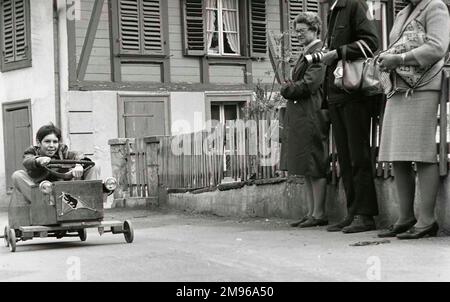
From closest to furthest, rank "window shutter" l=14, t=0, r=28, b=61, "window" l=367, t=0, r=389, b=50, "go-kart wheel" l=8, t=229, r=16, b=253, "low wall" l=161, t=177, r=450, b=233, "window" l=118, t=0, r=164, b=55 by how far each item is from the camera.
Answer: "go-kart wheel" l=8, t=229, r=16, b=253 < "low wall" l=161, t=177, r=450, b=233 < "window" l=118, t=0, r=164, b=55 < "window shutter" l=14, t=0, r=28, b=61 < "window" l=367, t=0, r=389, b=50

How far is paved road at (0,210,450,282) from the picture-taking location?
554 cm

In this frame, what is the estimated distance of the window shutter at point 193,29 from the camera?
1952 centimetres

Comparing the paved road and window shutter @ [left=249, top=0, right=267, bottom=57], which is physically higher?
window shutter @ [left=249, top=0, right=267, bottom=57]

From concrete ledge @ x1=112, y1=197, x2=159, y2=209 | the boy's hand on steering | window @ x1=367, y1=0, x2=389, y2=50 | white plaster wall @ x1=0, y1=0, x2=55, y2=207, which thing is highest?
window @ x1=367, y1=0, x2=389, y2=50

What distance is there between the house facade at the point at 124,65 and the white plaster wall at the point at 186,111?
0.07 feet

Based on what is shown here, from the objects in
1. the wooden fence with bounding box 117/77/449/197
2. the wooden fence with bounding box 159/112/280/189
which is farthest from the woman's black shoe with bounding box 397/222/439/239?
the wooden fence with bounding box 159/112/280/189

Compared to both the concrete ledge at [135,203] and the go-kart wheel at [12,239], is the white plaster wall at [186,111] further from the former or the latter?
the go-kart wheel at [12,239]

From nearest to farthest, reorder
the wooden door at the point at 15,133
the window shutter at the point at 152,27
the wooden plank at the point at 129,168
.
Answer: the wooden plank at the point at 129,168 → the window shutter at the point at 152,27 → the wooden door at the point at 15,133

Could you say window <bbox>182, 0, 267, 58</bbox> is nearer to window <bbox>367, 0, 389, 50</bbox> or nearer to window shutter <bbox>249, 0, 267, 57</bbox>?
window shutter <bbox>249, 0, 267, 57</bbox>

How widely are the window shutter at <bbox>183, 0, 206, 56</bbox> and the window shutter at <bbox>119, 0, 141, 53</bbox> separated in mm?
1130

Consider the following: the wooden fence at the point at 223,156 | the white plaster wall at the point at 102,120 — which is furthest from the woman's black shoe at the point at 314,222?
the white plaster wall at the point at 102,120

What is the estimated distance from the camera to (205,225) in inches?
397

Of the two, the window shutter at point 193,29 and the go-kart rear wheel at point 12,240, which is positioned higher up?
the window shutter at point 193,29
